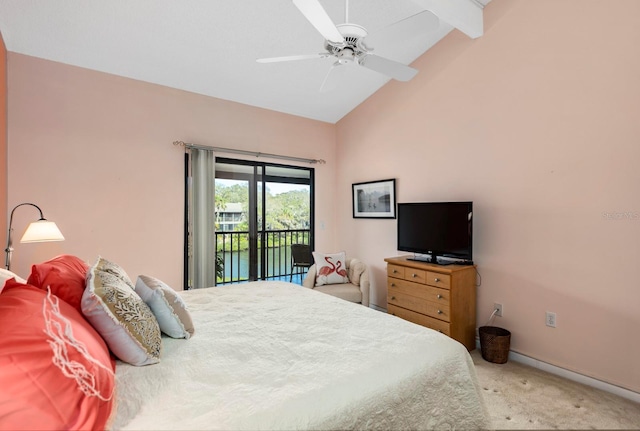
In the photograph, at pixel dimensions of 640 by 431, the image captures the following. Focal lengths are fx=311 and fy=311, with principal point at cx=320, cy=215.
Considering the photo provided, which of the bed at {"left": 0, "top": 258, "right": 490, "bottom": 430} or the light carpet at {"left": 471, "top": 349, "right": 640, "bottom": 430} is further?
the light carpet at {"left": 471, "top": 349, "right": 640, "bottom": 430}

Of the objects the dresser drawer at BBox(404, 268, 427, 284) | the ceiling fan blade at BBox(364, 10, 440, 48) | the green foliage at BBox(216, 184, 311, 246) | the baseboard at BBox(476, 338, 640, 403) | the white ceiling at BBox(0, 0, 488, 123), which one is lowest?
the baseboard at BBox(476, 338, 640, 403)

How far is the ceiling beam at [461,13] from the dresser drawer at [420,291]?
8.01ft

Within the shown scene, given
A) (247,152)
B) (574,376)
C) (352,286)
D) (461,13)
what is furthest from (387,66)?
(574,376)

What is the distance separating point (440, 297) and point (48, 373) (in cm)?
282

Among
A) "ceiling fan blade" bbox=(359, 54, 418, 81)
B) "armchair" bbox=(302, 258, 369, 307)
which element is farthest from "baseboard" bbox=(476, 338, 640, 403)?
"ceiling fan blade" bbox=(359, 54, 418, 81)

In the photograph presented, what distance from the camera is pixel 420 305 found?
10.2 feet

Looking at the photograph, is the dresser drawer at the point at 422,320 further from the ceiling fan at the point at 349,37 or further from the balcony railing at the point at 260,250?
the ceiling fan at the point at 349,37

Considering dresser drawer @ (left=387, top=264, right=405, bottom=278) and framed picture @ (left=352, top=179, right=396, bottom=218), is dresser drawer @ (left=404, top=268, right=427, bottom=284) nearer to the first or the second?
dresser drawer @ (left=387, top=264, right=405, bottom=278)

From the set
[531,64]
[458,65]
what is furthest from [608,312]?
[458,65]

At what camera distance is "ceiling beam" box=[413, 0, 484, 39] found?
8.76ft

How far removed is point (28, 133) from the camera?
2787 millimetres

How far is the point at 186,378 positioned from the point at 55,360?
18.1 inches

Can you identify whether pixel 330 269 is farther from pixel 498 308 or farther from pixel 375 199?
pixel 498 308

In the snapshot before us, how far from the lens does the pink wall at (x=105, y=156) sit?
9.20 feet
